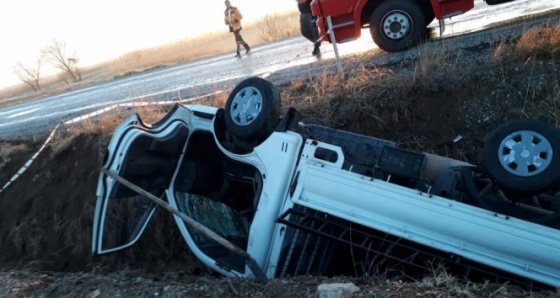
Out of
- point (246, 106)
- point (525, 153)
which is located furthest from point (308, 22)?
point (525, 153)

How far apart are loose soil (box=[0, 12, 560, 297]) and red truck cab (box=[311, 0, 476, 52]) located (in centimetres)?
96

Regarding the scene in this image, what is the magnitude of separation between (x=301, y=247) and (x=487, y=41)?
4897 mm

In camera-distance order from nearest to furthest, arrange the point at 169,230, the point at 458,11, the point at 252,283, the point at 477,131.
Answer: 1. the point at 252,283
2. the point at 477,131
3. the point at 169,230
4. the point at 458,11

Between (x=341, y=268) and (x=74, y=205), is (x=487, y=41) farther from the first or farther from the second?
(x=74, y=205)

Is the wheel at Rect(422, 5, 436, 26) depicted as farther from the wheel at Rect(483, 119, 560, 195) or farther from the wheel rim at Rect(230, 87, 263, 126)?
the wheel at Rect(483, 119, 560, 195)

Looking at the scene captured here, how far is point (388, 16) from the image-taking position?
8.30 meters

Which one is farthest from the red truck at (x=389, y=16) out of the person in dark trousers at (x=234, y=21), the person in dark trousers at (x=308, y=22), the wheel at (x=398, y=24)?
the person in dark trousers at (x=234, y=21)

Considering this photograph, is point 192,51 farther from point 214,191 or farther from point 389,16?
point 214,191

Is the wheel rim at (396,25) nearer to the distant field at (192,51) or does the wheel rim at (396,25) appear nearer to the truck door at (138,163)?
the truck door at (138,163)

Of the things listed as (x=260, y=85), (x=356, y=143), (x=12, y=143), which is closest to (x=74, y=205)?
(x=12, y=143)

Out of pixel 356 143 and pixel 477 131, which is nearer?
pixel 356 143

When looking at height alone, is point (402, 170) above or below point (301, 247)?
above

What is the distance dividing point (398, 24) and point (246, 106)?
15.2 feet

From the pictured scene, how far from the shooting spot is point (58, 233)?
22.9 ft
